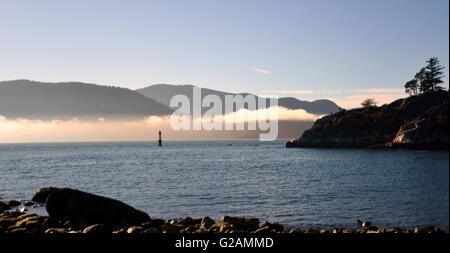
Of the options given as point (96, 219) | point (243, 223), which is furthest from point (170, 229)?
point (96, 219)

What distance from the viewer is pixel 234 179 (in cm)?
5175

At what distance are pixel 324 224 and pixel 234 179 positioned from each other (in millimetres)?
27880

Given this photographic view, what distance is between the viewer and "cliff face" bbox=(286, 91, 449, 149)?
385ft

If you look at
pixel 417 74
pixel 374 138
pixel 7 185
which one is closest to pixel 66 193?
pixel 7 185

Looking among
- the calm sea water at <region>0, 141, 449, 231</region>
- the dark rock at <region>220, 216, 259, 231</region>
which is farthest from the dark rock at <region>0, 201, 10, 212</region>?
the dark rock at <region>220, 216, 259, 231</region>

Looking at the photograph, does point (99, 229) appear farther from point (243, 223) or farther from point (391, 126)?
point (391, 126)

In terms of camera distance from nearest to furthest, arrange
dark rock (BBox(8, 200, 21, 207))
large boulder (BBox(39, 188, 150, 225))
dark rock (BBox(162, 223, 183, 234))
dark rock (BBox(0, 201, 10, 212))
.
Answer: dark rock (BBox(162, 223, 183, 234)) → large boulder (BBox(39, 188, 150, 225)) → dark rock (BBox(0, 201, 10, 212)) → dark rock (BBox(8, 200, 21, 207))

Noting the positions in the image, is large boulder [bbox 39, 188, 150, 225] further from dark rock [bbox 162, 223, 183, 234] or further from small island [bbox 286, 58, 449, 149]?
small island [bbox 286, 58, 449, 149]

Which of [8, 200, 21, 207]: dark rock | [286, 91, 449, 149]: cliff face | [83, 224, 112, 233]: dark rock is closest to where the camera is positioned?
[83, 224, 112, 233]: dark rock

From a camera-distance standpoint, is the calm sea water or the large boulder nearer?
the large boulder

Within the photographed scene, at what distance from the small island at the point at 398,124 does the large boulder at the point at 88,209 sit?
115m

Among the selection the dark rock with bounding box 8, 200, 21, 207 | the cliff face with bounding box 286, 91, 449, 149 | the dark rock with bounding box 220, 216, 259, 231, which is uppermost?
the cliff face with bounding box 286, 91, 449, 149

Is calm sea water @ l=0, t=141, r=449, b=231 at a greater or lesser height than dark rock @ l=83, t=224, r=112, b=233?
lesser
